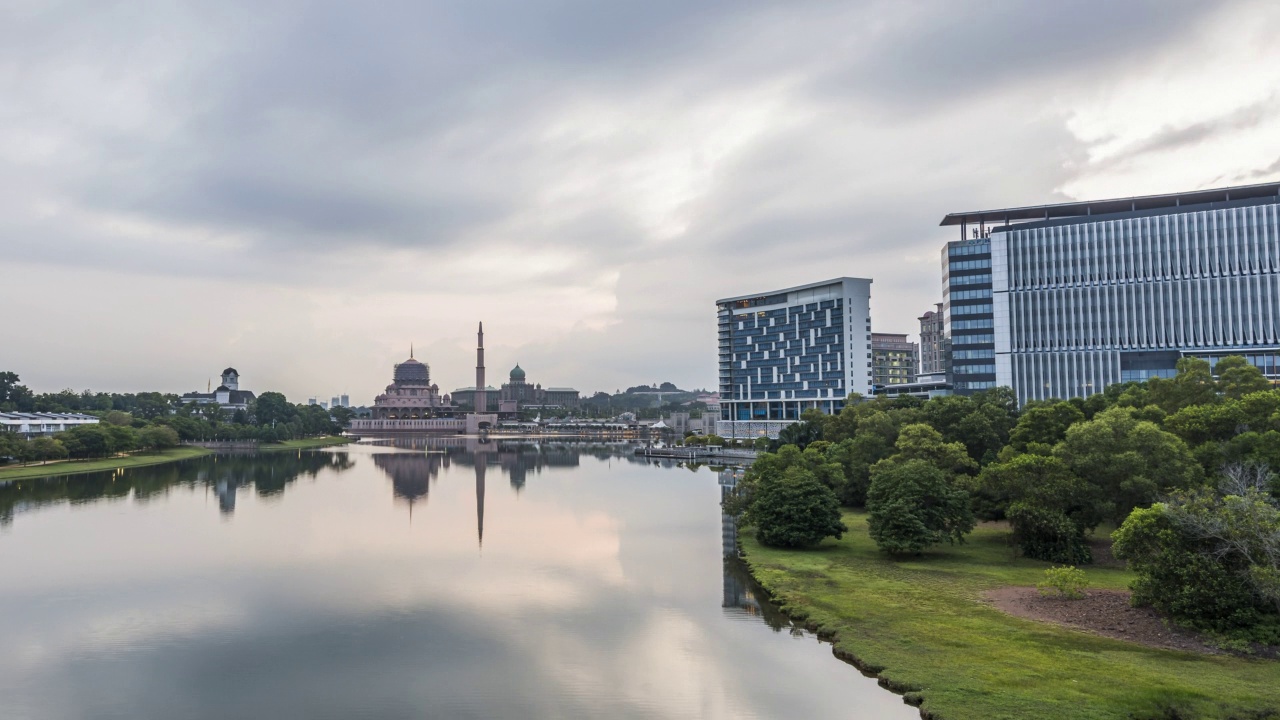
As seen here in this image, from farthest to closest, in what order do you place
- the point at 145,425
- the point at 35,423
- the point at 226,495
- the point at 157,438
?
1. the point at 145,425
2. the point at 157,438
3. the point at 35,423
4. the point at 226,495

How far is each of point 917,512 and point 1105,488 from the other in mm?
8362

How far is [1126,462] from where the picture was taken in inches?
1302

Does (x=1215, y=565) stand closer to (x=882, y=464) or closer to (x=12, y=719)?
(x=882, y=464)

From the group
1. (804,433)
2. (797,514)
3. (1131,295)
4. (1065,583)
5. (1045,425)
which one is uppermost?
(1131,295)

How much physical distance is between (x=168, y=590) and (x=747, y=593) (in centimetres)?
2428

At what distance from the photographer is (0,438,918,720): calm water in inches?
791

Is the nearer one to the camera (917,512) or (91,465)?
(917,512)

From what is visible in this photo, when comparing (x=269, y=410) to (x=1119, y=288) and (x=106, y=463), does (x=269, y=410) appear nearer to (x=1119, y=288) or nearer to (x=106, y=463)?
(x=106, y=463)

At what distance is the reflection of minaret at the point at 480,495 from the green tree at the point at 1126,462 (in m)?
31.1

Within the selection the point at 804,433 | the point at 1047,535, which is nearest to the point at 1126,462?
the point at 1047,535

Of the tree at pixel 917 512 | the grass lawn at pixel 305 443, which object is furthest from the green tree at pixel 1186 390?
the grass lawn at pixel 305 443

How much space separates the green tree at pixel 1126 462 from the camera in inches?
1294

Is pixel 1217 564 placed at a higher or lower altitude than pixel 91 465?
higher

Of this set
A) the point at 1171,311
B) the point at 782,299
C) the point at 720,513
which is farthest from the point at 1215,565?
the point at 782,299
